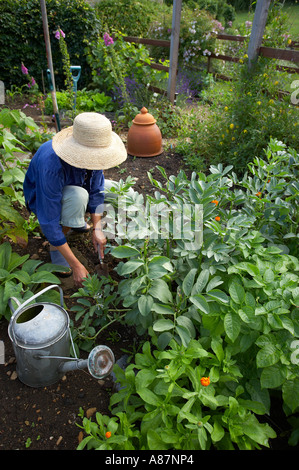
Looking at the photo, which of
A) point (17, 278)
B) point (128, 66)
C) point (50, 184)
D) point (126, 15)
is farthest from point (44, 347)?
point (126, 15)

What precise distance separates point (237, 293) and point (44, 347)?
76 centimetres

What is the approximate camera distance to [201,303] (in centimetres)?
114

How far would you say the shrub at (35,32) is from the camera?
17.8 ft

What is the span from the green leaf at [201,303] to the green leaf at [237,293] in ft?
0.35

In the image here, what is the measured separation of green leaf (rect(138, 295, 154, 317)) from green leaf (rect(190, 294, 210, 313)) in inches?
6.6

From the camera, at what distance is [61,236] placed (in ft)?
5.78

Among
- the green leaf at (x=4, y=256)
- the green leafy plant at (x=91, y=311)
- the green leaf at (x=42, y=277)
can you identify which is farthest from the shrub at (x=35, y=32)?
the green leafy plant at (x=91, y=311)

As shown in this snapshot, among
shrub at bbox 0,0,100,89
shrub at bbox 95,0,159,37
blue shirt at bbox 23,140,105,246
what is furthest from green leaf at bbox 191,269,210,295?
shrub at bbox 95,0,159,37

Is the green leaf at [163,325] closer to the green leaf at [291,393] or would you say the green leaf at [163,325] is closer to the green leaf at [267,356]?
the green leaf at [267,356]

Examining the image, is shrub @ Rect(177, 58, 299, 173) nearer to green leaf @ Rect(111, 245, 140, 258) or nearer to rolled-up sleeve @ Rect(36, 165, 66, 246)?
rolled-up sleeve @ Rect(36, 165, 66, 246)

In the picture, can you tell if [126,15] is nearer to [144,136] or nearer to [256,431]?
[144,136]
